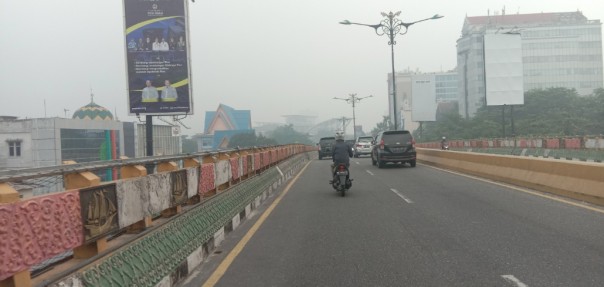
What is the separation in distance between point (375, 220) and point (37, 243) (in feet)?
22.9

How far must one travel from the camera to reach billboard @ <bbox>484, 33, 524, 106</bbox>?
43.9 metres

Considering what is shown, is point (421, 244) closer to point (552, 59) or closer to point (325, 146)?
point (325, 146)

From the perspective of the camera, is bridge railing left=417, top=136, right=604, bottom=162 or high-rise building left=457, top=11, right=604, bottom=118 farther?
high-rise building left=457, top=11, right=604, bottom=118

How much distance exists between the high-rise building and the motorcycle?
121 meters

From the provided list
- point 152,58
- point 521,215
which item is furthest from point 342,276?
point 152,58

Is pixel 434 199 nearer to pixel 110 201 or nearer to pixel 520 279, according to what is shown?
pixel 520 279

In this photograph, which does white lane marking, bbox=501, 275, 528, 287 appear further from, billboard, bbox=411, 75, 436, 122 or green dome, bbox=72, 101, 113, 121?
billboard, bbox=411, 75, 436, 122

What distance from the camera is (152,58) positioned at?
952 inches

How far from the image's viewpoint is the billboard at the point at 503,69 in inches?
1730

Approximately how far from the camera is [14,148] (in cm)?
787

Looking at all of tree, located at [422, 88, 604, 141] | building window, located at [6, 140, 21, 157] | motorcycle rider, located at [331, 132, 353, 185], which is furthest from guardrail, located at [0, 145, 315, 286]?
tree, located at [422, 88, 604, 141]

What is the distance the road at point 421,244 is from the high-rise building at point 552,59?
405 feet

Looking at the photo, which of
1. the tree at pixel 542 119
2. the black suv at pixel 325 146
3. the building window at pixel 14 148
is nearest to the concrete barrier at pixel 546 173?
the building window at pixel 14 148

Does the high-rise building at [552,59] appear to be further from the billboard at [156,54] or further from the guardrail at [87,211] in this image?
the guardrail at [87,211]
